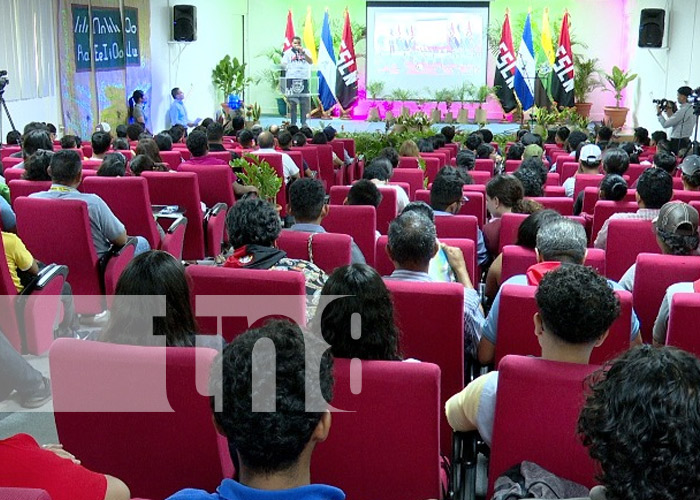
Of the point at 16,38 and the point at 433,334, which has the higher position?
the point at 16,38

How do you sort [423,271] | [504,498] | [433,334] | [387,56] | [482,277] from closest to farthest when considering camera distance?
[504,498]
[433,334]
[423,271]
[482,277]
[387,56]

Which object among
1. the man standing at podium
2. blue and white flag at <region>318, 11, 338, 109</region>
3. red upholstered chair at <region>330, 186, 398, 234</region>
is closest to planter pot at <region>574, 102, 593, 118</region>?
blue and white flag at <region>318, 11, 338, 109</region>

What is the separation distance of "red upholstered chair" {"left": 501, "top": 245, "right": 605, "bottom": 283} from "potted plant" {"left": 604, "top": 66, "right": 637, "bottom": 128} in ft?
42.0

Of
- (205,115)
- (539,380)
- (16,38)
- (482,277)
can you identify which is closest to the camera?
(539,380)

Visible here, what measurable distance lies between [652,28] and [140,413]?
44.8 ft

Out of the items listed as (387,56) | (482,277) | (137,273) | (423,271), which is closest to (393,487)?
(137,273)

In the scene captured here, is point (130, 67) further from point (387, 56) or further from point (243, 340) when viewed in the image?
point (243, 340)

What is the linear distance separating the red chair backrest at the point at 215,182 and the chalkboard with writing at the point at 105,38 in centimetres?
579

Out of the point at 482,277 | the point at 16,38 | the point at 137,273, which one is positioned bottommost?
the point at 482,277

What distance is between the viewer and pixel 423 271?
131 inches

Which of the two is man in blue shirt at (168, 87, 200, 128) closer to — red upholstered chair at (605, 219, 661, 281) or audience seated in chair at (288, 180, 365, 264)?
audience seated in chair at (288, 180, 365, 264)

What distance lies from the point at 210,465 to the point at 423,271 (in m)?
1.44

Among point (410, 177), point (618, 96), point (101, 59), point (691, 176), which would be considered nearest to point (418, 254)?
point (691, 176)

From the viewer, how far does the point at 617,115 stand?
15.9m
